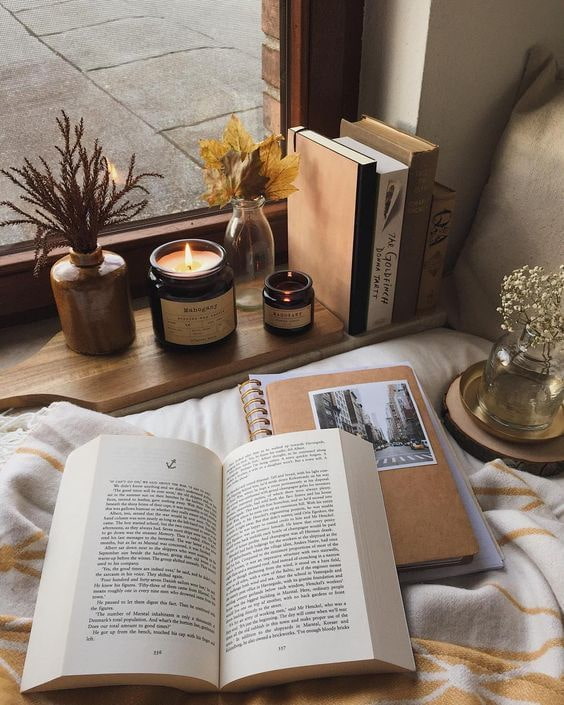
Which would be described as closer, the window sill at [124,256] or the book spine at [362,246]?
the book spine at [362,246]

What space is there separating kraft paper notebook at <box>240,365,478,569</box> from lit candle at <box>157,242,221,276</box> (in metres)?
0.17

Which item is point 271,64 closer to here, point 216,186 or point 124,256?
point 216,186

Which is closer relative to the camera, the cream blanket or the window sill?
the cream blanket

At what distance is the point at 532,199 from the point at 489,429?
0.36 metres

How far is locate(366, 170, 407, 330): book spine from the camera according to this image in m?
0.91

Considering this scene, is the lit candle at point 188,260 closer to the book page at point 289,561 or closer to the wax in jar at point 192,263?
the wax in jar at point 192,263

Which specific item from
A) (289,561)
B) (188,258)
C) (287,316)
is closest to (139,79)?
(188,258)

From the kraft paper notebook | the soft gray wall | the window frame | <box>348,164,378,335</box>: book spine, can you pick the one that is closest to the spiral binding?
the kraft paper notebook

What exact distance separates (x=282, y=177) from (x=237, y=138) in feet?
0.26

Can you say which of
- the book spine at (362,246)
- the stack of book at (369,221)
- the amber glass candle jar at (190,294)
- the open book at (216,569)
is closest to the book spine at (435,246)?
the stack of book at (369,221)

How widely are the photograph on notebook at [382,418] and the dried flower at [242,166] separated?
30cm

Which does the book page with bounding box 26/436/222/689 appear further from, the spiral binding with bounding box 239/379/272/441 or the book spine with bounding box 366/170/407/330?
the book spine with bounding box 366/170/407/330

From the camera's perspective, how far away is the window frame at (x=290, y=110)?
100cm

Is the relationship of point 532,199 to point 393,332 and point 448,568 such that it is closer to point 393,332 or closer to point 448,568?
point 393,332
